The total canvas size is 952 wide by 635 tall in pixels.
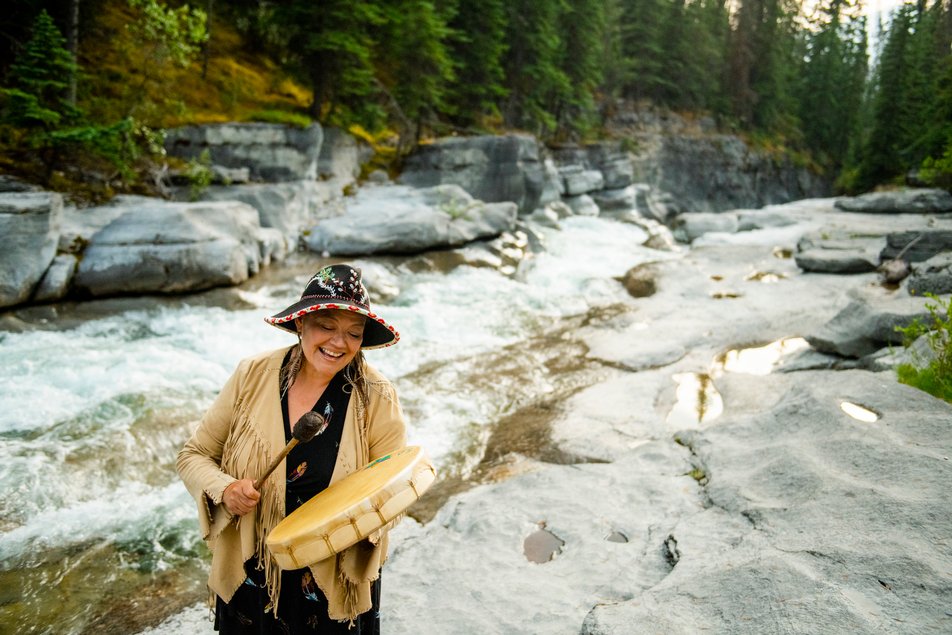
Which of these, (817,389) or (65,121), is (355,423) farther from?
(65,121)

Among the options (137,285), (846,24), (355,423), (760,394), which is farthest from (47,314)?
(846,24)

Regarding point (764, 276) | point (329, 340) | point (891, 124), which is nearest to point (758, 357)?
point (764, 276)

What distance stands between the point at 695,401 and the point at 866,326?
8.95 ft

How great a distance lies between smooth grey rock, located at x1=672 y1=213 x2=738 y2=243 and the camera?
2545cm

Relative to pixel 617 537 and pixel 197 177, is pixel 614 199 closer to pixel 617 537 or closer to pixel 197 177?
pixel 197 177

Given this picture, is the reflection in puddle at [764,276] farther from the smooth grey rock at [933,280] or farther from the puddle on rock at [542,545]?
the puddle on rock at [542,545]

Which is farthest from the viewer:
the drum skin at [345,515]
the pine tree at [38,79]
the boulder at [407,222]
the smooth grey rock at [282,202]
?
the boulder at [407,222]

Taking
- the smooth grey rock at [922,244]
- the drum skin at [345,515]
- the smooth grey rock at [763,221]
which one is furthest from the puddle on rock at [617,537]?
the smooth grey rock at [763,221]

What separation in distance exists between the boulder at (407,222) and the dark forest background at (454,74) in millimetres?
3116

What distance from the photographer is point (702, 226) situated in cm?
2561

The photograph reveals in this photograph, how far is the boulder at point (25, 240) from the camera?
869cm

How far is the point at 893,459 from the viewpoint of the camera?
3.68 metres

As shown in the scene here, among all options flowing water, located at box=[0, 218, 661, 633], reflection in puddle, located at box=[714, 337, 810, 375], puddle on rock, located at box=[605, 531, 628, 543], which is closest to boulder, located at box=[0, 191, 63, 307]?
flowing water, located at box=[0, 218, 661, 633]

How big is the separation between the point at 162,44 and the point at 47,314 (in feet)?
26.0
